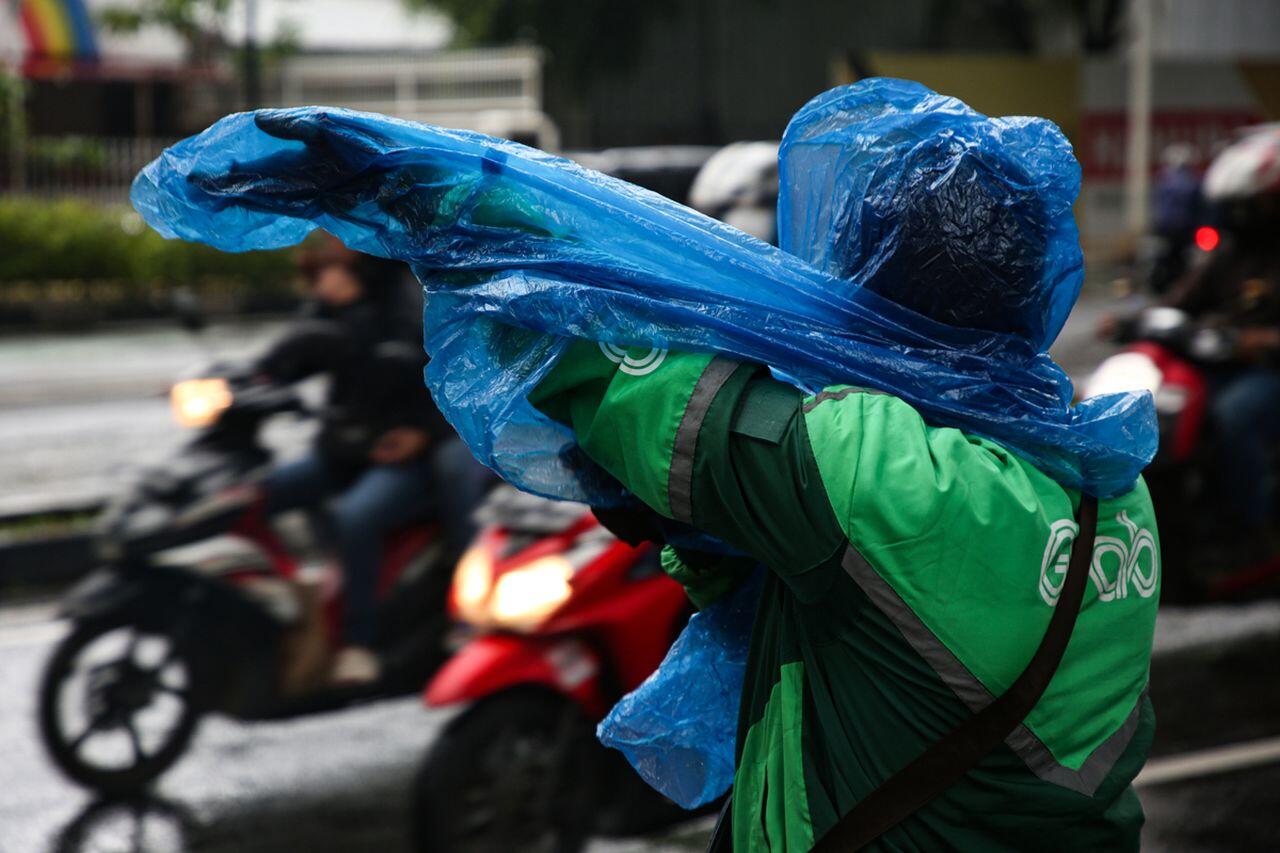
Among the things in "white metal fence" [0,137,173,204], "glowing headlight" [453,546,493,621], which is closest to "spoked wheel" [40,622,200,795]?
"glowing headlight" [453,546,493,621]

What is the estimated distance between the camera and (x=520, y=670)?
3584 millimetres

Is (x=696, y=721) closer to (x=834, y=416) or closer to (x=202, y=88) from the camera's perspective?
(x=834, y=416)

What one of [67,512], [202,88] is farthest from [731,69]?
[67,512]

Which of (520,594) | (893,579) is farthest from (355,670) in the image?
(893,579)

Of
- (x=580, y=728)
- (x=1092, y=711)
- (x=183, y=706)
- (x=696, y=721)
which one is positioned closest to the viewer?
(x=1092, y=711)

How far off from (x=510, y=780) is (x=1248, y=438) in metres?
3.34

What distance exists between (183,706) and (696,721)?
286 cm

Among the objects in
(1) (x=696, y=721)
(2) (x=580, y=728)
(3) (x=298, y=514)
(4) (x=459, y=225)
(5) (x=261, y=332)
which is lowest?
(5) (x=261, y=332)

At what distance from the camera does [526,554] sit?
3770 millimetres

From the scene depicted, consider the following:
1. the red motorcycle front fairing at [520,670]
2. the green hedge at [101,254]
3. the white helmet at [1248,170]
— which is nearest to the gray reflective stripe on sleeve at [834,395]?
the red motorcycle front fairing at [520,670]

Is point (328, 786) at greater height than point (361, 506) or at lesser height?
lesser

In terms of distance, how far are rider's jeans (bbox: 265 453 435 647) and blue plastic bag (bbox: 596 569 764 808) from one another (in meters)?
2.54

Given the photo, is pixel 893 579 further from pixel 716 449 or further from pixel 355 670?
pixel 355 670

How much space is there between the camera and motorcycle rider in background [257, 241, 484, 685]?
4.28 meters
